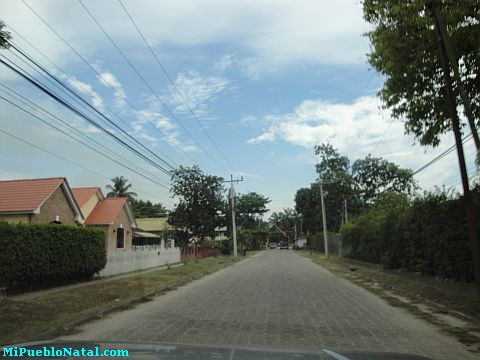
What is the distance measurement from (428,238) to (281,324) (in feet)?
33.5

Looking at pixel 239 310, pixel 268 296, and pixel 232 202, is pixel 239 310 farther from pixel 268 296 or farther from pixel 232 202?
pixel 232 202

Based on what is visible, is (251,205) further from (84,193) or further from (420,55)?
(420,55)

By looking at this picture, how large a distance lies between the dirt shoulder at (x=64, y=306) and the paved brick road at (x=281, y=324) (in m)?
0.51

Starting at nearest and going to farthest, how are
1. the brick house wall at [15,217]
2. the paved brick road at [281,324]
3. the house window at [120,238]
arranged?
the paved brick road at [281,324]
the brick house wall at [15,217]
the house window at [120,238]

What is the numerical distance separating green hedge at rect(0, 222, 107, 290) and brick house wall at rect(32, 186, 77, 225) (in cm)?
739

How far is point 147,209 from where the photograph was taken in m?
96.0

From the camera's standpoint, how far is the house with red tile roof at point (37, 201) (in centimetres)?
2625

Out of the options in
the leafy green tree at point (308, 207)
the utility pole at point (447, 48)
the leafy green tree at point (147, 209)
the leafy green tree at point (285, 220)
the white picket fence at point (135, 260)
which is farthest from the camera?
the leafy green tree at point (285, 220)

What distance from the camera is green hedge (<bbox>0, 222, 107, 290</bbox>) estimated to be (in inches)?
589

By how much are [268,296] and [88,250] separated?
28.5 ft

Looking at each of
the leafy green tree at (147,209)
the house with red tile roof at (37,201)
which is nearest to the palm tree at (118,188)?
the leafy green tree at (147,209)

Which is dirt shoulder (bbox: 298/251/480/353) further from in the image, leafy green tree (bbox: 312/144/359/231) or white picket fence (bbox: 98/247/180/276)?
leafy green tree (bbox: 312/144/359/231)

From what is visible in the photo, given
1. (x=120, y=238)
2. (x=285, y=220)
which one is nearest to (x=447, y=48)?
(x=120, y=238)

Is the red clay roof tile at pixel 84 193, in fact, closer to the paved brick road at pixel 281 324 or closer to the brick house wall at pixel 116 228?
the brick house wall at pixel 116 228
